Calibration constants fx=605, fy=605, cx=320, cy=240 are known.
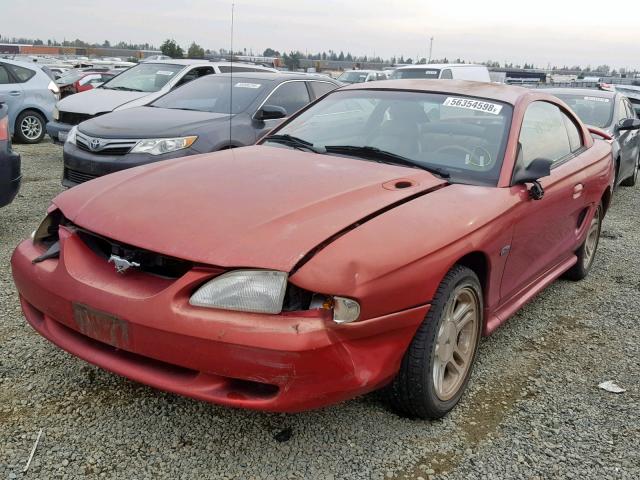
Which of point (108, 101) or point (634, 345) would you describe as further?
point (108, 101)

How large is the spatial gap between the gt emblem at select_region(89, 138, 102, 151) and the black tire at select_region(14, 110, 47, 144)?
5905 millimetres

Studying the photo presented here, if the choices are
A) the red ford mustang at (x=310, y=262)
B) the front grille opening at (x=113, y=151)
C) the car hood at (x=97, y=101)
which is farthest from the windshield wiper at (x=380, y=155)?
the car hood at (x=97, y=101)

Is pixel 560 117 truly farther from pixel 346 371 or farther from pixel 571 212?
pixel 346 371

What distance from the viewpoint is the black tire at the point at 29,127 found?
10.8 metres

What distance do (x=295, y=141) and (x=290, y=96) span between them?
11.5 feet

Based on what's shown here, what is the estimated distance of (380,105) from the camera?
378cm

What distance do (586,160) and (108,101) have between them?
6.76 meters

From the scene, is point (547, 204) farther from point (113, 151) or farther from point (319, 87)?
point (319, 87)

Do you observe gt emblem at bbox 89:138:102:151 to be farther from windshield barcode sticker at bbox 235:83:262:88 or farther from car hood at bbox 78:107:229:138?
windshield barcode sticker at bbox 235:83:262:88

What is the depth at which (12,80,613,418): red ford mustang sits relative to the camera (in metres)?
2.17

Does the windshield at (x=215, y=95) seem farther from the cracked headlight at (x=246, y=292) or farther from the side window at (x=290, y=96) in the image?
the cracked headlight at (x=246, y=292)

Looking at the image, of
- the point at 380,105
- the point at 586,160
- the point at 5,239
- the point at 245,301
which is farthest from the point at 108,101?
the point at 245,301

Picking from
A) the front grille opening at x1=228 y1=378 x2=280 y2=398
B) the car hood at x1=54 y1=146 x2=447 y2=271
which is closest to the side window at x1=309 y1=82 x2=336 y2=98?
the car hood at x1=54 y1=146 x2=447 y2=271

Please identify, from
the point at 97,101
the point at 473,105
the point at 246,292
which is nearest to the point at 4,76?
the point at 97,101
